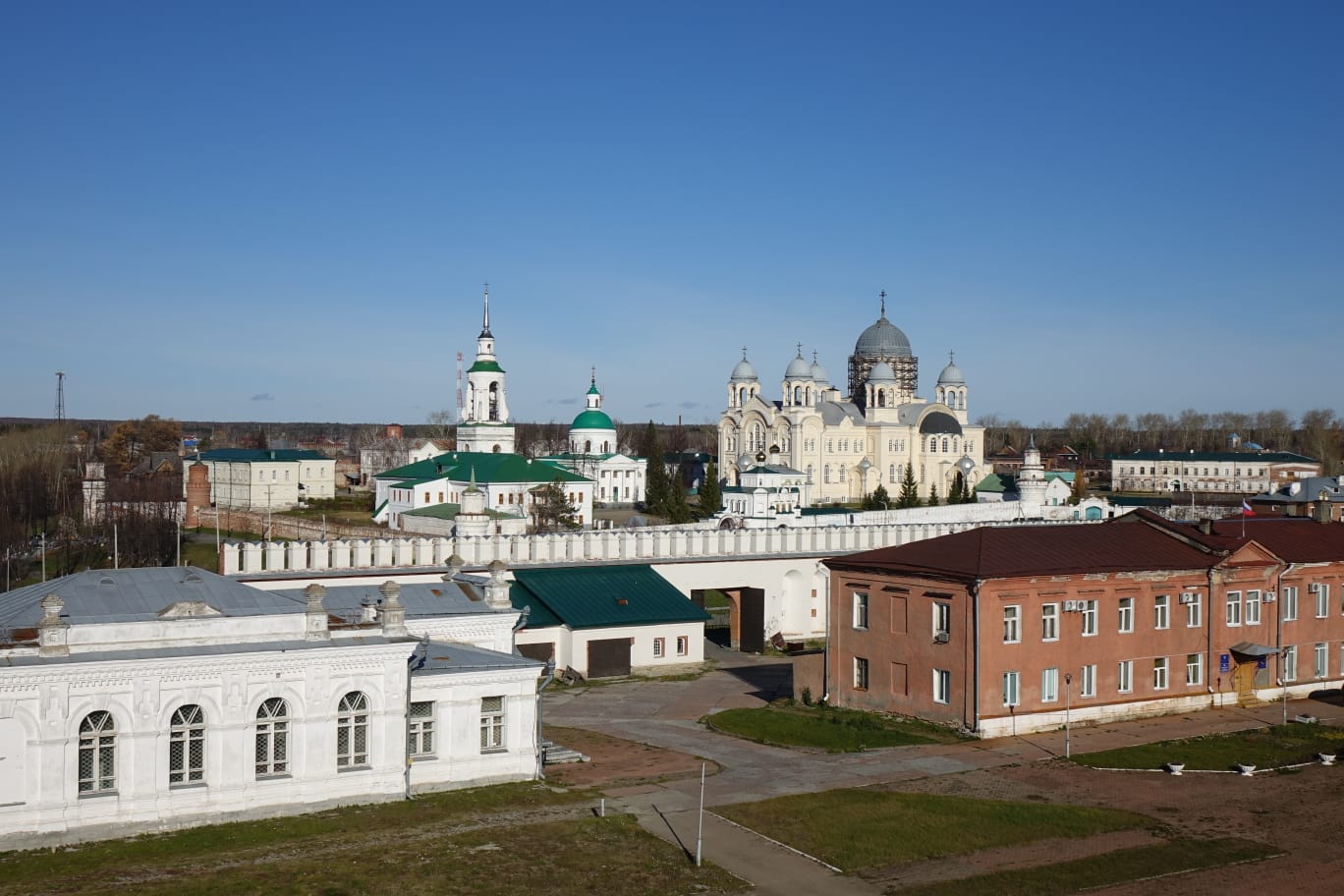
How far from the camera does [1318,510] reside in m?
42.3

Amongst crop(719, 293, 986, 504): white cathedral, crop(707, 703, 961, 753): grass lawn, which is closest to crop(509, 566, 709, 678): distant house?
crop(707, 703, 961, 753): grass lawn

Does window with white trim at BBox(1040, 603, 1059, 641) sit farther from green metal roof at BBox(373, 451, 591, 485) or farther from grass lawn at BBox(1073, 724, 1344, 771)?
green metal roof at BBox(373, 451, 591, 485)

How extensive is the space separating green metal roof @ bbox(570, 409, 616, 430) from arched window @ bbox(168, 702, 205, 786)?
309 ft

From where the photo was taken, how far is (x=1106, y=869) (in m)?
19.6

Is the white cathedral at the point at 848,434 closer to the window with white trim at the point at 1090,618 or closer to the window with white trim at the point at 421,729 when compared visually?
the window with white trim at the point at 1090,618

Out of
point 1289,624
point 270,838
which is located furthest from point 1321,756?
point 270,838

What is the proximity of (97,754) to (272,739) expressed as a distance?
8.41 feet

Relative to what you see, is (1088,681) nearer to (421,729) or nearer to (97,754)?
(421,729)

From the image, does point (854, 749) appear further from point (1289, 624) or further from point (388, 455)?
point (388, 455)

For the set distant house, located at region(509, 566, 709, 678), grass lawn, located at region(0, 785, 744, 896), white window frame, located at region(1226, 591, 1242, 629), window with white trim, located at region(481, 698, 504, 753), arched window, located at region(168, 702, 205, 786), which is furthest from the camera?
distant house, located at region(509, 566, 709, 678)

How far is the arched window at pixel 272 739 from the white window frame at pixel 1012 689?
15927 mm

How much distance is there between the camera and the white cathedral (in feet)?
347

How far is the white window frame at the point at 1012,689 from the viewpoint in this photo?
96.8 feet

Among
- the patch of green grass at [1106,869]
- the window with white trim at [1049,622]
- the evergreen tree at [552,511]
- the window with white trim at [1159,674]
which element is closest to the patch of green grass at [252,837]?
the patch of green grass at [1106,869]
